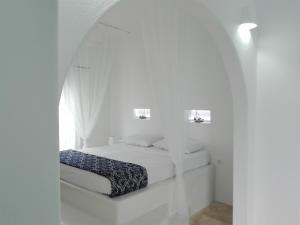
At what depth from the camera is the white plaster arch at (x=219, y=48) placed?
967 millimetres

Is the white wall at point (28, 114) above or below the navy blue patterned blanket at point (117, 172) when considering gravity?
above

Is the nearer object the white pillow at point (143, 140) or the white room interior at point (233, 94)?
the white room interior at point (233, 94)

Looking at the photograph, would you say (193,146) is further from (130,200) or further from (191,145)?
(130,200)

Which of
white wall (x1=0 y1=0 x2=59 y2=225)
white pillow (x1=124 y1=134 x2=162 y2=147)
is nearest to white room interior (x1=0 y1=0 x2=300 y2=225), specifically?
white wall (x1=0 y1=0 x2=59 y2=225)

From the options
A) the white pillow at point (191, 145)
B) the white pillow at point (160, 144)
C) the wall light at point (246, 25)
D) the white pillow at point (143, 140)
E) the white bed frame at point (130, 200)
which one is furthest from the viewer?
the white pillow at point (143, 140)

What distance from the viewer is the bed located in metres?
2.60

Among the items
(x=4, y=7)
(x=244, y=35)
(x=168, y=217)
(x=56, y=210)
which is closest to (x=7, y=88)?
(x=4, y=7)

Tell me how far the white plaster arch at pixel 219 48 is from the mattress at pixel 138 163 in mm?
972

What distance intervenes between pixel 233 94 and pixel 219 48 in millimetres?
494

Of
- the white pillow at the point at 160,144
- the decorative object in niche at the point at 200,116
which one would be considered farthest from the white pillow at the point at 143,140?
the decorative object in niche at the point at 200,116

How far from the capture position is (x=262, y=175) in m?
2.61

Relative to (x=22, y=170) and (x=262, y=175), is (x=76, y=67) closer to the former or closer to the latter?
(x=262, y=175)

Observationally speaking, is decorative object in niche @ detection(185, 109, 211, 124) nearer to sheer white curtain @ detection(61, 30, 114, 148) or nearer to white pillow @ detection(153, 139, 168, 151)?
white pillow @ detection(153, 139, 168, 151)

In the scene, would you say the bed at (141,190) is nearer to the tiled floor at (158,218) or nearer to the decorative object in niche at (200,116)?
the tiled floor at (158,218)
